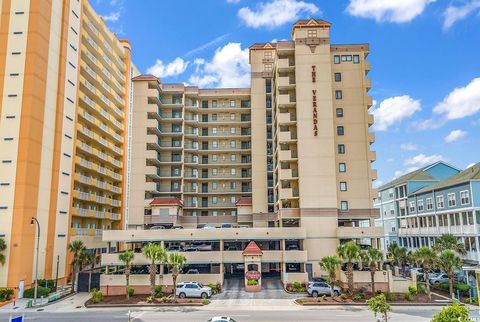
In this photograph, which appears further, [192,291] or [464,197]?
[464,197]

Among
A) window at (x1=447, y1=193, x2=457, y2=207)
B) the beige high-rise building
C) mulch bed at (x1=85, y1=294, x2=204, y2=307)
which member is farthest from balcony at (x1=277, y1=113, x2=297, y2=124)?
mulch bed at (x1=85, y1=294, x2=204, y2=307)

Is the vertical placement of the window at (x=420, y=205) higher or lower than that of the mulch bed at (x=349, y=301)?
higher

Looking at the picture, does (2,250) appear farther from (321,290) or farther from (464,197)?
(464,197)

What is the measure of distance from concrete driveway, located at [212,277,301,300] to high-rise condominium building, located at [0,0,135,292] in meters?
25.2

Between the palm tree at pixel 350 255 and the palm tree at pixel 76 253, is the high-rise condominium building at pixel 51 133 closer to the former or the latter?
the palm tree at pixel 76 253

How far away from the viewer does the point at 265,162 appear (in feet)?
242

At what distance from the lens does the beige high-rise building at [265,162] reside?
56.8m

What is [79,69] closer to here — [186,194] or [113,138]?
[113,138]

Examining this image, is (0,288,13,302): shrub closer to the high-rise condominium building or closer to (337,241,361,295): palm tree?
the high-rise condominium building

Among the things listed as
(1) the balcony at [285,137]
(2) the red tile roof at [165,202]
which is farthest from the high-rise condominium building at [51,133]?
(1) the balcony at [285,137]

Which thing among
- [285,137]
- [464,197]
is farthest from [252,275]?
[464,197]

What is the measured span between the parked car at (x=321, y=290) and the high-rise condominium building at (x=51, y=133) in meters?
36.0

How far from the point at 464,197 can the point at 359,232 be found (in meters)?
19.3

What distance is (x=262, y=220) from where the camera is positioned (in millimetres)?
71000
